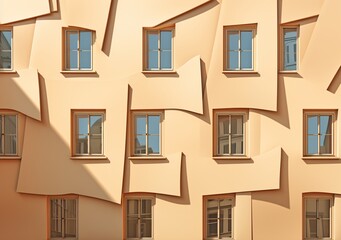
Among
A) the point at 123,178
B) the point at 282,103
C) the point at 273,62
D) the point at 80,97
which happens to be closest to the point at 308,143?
the point at 282,103

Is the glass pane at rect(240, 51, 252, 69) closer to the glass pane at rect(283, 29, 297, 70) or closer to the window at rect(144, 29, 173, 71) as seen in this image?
the glass pane at rect(283, 29, 297, 70)

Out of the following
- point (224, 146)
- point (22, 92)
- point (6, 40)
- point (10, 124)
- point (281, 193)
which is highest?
point (6, 40)

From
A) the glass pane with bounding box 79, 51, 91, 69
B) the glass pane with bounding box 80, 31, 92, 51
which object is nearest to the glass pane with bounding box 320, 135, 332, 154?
the glass pane with bounding box 79, 51, 91, 69

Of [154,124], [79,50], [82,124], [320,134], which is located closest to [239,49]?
[154,124]

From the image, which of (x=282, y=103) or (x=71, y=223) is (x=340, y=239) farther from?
(x=71, y=223)

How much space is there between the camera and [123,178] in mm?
11844

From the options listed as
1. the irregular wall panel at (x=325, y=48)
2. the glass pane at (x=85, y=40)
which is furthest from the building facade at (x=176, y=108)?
the glass pane at (x=85, y=40)

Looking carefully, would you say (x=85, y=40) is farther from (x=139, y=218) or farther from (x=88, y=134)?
(x=139, y=218)

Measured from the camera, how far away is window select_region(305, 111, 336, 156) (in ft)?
39.4

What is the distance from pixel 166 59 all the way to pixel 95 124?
2.70 m

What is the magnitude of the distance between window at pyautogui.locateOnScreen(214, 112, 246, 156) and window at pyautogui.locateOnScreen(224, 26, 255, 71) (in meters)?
1.37

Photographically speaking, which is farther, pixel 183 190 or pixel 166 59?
pixel 166 59

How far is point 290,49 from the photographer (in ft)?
39.2

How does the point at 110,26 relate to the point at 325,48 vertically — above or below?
above
